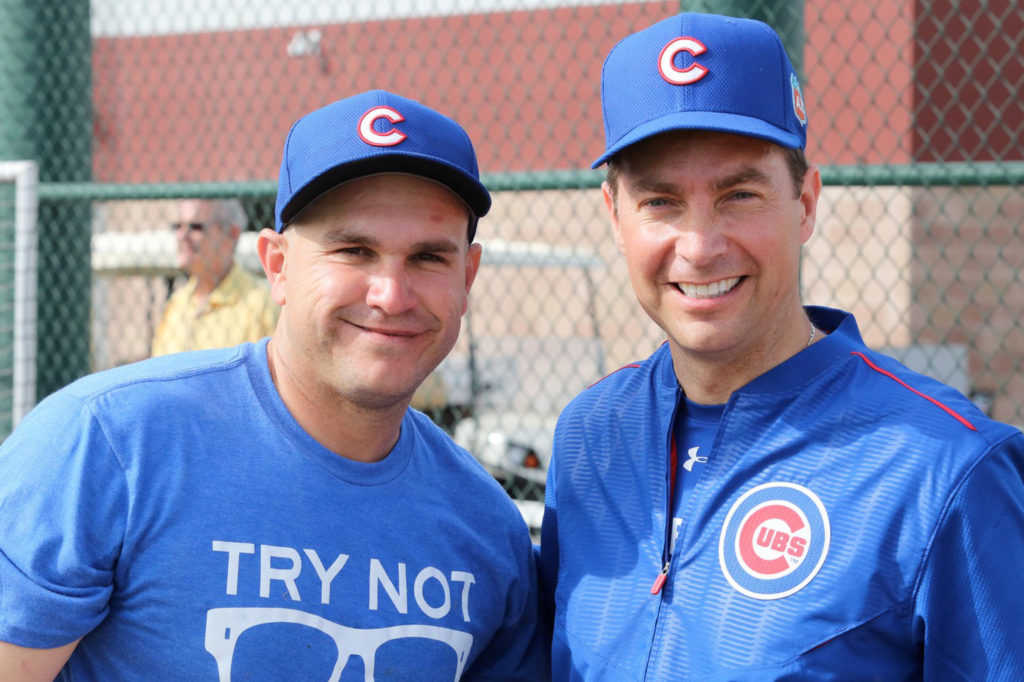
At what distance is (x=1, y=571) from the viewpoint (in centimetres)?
171

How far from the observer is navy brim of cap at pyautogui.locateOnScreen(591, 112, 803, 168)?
1761mm

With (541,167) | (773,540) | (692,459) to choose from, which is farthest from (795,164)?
(541,167)

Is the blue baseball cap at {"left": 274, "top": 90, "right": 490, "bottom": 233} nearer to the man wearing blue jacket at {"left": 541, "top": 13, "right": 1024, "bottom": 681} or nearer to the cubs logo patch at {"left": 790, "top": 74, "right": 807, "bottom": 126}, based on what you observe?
the man wearing blue jacket at {"left": 541, "top": 13, "right": 1024, "bottom": 681}

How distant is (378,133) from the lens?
1960mm

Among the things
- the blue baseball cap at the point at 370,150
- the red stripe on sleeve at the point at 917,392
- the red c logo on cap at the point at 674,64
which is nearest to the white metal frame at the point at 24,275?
the blue baseball cap at the point at 370,150

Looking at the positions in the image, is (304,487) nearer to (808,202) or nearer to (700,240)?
(700,240)

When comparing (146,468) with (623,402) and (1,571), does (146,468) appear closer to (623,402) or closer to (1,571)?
(1,571)

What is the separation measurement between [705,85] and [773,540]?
2.53ft

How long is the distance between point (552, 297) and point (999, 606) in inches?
286

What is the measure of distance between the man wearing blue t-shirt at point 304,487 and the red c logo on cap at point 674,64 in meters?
0.42

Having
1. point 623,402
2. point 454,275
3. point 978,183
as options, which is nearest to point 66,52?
point 454,275

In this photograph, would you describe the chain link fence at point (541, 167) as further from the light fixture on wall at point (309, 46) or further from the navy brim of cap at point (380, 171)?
the navy brim of cap at point (380, 171)

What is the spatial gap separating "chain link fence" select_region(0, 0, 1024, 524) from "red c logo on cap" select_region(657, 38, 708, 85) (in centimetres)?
109

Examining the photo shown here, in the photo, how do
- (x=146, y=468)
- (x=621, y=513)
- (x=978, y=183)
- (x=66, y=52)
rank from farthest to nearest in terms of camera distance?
(x=66, y=52), (x=978, y=183), (x=621, y=513), (x=146, y=468)
